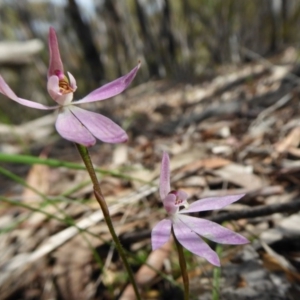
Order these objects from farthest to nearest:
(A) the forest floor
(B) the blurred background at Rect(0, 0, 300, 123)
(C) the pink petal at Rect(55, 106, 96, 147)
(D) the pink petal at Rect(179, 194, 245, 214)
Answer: (B) the blurred background at Rect(0, 0, 300, 123), (A) the forest floor, (D) the pink petal at Rect(179, 194, 245, 214), (C) the pink petal at Rect(55, 106, 96, 147)

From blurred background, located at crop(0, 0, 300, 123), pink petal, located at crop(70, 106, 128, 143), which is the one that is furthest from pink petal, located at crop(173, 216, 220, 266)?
blurred background, located at crop(0, 0, 300, 123)

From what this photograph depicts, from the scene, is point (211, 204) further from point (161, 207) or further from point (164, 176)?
point (161, 207)

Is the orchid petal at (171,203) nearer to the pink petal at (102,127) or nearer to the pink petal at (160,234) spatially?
the pink petal at (160,234)

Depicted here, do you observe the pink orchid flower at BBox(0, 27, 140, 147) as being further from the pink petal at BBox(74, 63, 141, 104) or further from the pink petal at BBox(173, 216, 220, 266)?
the pink petal at BBox(173, 216, 220, 266)

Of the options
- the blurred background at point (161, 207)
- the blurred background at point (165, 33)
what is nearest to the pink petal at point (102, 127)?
the blurred background at point (161, 207)

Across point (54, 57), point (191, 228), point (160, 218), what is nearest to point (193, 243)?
point (191, 228)

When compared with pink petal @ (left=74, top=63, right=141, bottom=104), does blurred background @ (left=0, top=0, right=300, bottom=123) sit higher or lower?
higher

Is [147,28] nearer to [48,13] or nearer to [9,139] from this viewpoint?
[48,13]
